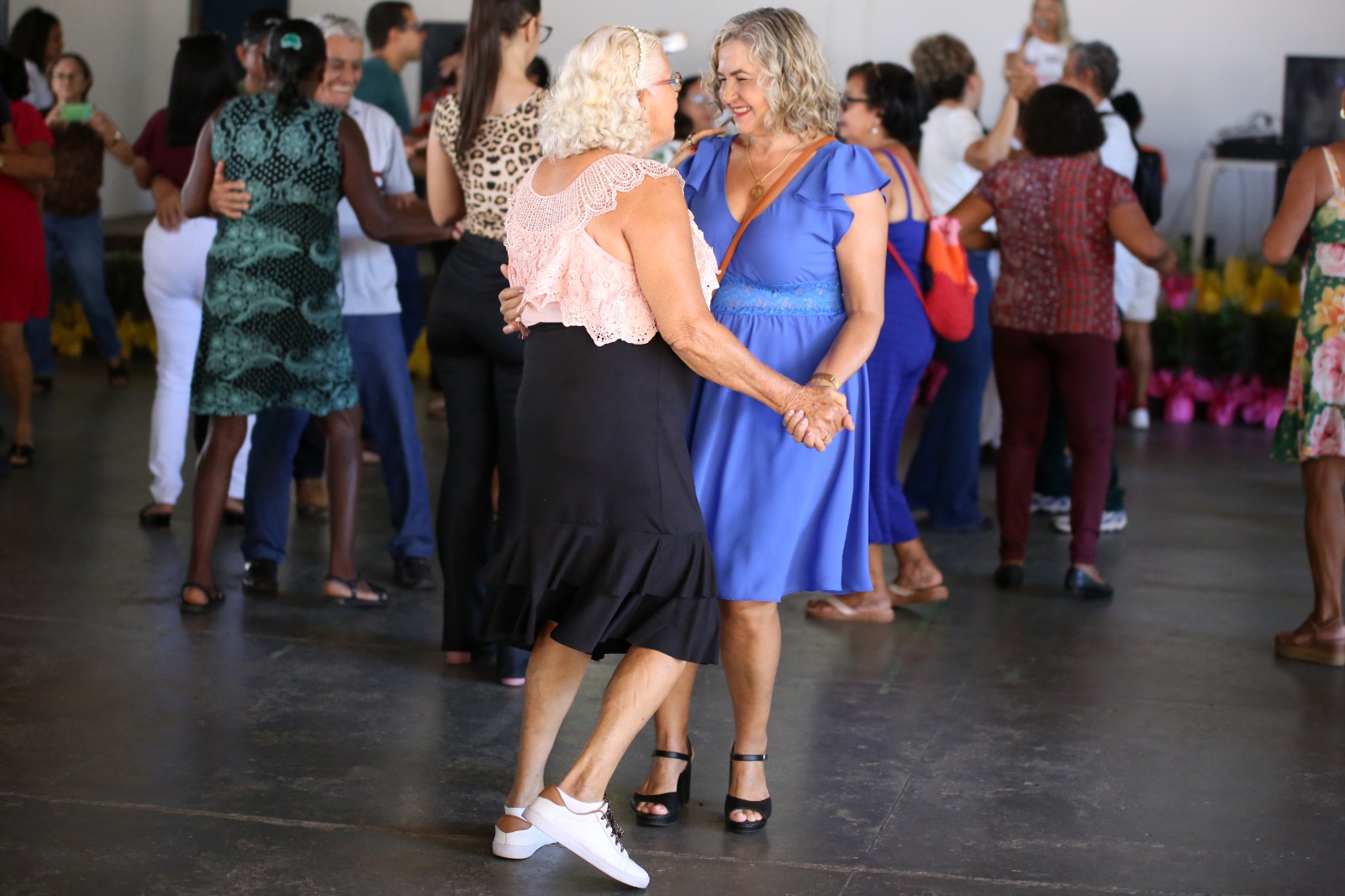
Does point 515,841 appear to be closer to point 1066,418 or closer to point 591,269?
point 591,269

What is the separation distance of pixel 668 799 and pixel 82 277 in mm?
6158

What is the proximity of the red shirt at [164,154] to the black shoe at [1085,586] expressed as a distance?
10.6 feet

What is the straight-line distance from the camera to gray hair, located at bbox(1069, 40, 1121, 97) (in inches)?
252

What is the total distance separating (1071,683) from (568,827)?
1.91 m

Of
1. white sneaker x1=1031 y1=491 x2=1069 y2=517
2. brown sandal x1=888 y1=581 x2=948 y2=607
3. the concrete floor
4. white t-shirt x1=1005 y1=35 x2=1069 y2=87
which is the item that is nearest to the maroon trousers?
the concrete floor

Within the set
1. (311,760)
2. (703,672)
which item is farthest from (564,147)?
(703,672)

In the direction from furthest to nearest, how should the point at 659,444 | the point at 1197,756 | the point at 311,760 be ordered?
the point at 1197,756, the point at 311,760, the point at 659,444

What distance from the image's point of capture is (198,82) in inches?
200

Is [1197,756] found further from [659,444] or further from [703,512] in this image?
[659,444]

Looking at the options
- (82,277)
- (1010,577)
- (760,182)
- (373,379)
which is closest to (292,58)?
(373,379)

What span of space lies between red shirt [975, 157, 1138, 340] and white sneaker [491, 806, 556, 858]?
282 centimetres

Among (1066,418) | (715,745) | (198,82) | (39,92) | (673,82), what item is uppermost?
(39,92)

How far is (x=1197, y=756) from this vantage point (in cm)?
366

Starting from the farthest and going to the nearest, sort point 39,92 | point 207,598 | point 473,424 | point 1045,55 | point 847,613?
1. point 1045,55
2. point 39,92
3. point 847,613
4. point 207,598
5. point 473,424
